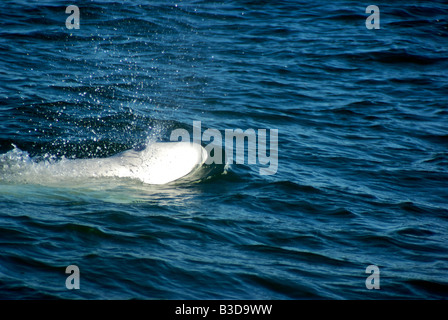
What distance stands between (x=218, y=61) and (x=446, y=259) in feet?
33.8

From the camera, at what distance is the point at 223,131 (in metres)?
11.8

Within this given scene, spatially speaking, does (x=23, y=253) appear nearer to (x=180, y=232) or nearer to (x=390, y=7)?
(x=180, y=232)

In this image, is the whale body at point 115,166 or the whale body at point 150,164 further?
the whale body at point 150,164

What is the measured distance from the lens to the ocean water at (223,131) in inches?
251

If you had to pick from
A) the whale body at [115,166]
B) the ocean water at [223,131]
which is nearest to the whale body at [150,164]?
the whale body at [115,166]

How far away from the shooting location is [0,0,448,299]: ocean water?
6.39 metres

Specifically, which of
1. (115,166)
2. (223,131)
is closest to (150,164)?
(115,166)

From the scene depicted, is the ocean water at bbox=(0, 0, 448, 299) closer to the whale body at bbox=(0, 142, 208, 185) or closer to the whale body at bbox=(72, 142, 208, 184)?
the whale body at bbox=(0, 142, 208, 185)

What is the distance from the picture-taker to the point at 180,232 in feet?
23.8

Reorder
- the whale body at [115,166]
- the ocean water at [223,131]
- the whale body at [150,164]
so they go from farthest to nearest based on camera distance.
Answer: the whale body at [150,164], the whale body at [115,166], the ocean water at [223,131]

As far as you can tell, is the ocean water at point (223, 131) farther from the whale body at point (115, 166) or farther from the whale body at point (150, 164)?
the whale body at point (150, 164)

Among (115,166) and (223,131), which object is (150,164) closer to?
(115,166)
